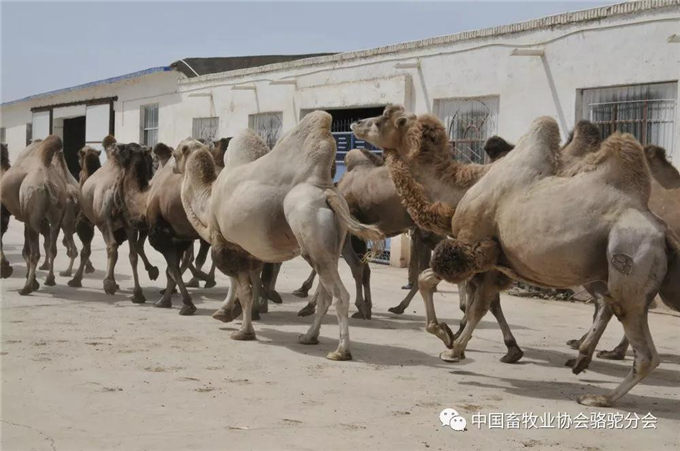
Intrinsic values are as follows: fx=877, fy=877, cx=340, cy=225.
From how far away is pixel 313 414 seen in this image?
590 cm

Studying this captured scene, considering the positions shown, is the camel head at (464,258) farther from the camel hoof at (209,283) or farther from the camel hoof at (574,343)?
the camel hoof at (209,283)

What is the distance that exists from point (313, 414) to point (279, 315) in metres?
4.74

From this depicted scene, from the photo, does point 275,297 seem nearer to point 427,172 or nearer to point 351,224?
point 351,224

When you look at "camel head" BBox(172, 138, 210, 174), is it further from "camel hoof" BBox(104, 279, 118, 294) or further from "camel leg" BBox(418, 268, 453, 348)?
"camel leg" BBox(418, 268, 453, 348)

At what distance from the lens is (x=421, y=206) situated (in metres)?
7.44

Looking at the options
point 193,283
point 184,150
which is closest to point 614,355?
point 184,150

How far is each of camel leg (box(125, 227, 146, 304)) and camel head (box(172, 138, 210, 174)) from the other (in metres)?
1.44

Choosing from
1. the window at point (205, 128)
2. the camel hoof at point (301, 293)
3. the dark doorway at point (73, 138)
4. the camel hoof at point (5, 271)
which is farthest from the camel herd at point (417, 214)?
the dark doorway at point (73, 138)

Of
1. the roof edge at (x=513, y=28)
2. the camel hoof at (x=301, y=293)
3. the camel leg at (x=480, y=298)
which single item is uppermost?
the roof edge at (x=513, y=28)

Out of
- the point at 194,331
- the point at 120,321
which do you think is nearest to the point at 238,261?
the point at 194,331

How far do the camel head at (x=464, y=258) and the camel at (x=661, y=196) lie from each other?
182 centimetres

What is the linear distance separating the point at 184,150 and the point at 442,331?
416cm

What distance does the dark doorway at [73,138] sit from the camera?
3606 cm

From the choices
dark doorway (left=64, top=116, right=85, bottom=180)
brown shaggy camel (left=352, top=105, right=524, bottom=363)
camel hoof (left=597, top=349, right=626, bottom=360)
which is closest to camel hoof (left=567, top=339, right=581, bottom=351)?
camel hoof (left=597, top=349, right=626, bottom=360)
